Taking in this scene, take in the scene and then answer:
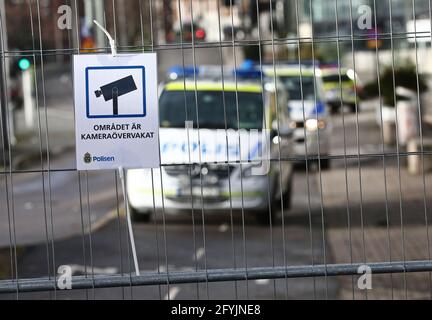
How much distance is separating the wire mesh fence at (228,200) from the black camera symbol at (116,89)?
26 cm

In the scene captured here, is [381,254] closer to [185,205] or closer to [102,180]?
[185,205]

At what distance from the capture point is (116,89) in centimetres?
661

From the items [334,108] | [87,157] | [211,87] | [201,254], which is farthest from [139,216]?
[334,108]

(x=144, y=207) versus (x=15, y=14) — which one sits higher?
(x=15, y=14)

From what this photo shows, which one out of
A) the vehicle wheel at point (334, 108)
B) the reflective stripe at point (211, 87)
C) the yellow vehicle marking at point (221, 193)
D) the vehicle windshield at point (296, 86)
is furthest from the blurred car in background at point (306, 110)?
the vehicle wheel at point (334, 108)

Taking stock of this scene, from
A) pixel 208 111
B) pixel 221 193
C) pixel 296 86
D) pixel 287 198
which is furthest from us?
pixel 296 86

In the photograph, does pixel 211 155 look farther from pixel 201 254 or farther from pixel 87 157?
pixel 87 157

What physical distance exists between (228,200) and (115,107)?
6524 mm

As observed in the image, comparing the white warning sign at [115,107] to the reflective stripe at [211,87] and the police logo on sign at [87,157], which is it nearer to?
the police logo on sign at [87,157]

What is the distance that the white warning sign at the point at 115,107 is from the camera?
662 cm

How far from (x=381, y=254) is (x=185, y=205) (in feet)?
8.55

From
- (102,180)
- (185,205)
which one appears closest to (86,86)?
(185,205)

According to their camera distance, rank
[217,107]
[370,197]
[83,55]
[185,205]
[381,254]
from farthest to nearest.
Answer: [370,197] < [217,107] < [185,205] < [381,254] < [83,55]

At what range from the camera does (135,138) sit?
6.69 meters
